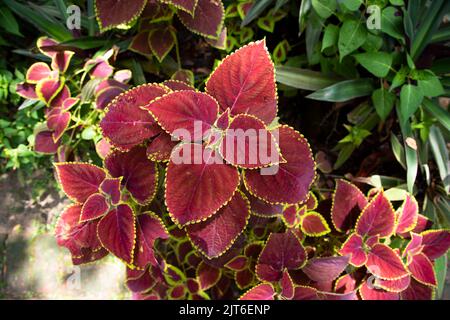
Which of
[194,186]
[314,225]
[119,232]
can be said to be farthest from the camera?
[314,225]

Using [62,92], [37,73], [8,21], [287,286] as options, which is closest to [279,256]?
[287,286]

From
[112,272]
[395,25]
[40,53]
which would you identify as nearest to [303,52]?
[395,25]

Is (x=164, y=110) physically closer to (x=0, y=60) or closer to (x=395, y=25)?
(x=395, y=25)

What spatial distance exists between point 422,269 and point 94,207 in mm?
895

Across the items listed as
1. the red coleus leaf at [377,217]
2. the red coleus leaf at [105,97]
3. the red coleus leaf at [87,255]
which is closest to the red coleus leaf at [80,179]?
the red coleus leaf at [87,255]

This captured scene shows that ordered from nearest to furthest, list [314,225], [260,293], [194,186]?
[194,186], [260,293], [314,225]

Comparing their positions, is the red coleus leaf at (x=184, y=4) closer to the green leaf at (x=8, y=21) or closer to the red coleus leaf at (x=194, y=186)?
the red coleus leaf at (x=194, y=186)

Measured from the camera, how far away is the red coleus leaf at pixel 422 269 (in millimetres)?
1162

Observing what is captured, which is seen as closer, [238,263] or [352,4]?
[352,4]

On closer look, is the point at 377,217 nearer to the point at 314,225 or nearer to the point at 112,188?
the point at 314,225

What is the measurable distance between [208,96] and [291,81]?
501mm

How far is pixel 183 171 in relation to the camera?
0.89 meters

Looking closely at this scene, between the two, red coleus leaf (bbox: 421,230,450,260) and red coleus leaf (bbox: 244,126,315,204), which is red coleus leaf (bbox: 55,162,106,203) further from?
red coleus leaf (bbox: 421,230,450,260)

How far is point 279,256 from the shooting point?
1148 millimetres
